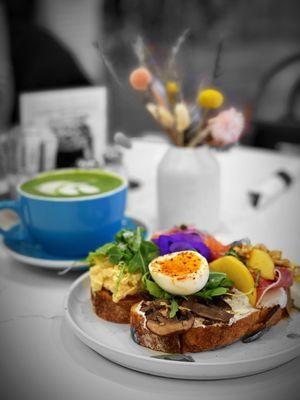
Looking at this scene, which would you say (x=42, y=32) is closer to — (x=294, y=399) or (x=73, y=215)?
(x=73, y=215)

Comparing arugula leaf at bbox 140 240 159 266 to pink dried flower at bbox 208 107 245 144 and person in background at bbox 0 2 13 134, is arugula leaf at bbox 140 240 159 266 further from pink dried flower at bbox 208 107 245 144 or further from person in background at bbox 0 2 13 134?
person in background at bbox 0 2 13 134

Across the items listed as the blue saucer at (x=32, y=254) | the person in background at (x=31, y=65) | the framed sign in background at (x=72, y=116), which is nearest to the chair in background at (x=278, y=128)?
the person in background at (x=31, y=65)

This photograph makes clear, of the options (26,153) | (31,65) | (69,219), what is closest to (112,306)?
(69,219)

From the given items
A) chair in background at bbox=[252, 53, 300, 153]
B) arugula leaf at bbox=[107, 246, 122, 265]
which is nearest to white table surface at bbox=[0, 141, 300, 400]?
arugula leaf at bbox=[107, 246, 122, 265]

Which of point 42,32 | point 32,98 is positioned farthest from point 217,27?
point 32,98

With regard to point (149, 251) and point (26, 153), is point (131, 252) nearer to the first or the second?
point (149, 251)
